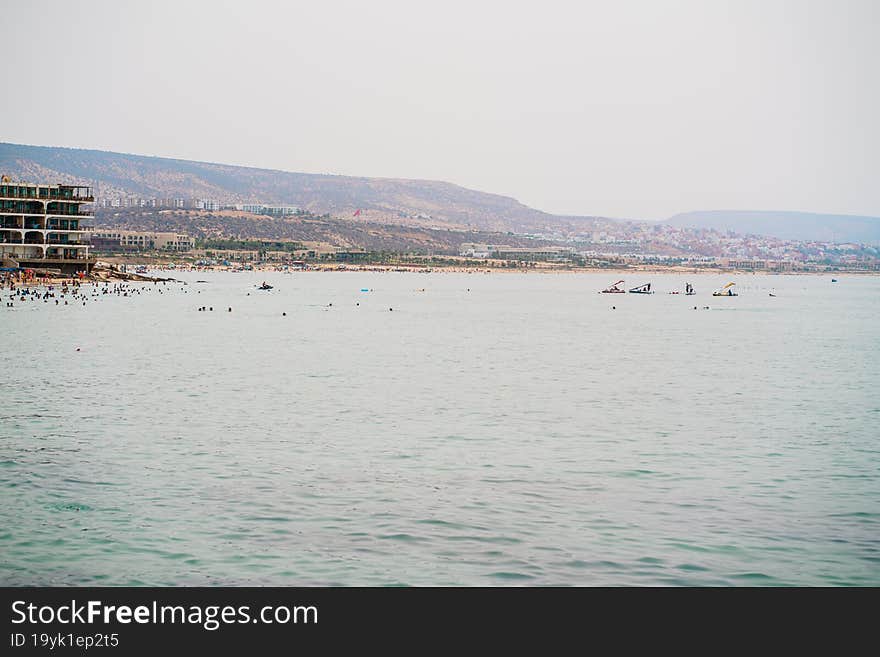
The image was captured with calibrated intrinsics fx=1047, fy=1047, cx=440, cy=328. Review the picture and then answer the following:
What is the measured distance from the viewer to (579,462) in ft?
89.4

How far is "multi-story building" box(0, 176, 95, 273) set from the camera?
5418 inches

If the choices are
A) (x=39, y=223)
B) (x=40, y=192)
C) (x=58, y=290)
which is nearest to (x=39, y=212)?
(x=39, y=223)

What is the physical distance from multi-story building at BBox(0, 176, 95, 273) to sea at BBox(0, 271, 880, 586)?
8556 cm

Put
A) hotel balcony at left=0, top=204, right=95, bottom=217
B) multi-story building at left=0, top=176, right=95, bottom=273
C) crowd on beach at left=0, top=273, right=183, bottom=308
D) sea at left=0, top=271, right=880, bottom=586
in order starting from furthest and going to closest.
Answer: multi-story building at left=0, top=176, right=95, bottom=273 → hotel balcony at left=0, top=204, right=95, bottom=217 → crowd on beach at left=0, top=273, right=183, bottom=308 → sea at left=0, top=271, right=880, bottom=586

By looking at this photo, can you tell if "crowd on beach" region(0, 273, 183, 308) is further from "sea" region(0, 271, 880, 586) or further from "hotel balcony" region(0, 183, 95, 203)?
"sea" region(0, 271, 880, 586)

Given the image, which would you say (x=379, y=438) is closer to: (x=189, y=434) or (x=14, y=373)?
(x=189, y=434)

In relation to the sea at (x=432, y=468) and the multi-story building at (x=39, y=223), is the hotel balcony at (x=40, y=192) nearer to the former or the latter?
the multi-story building at (x=39, y=223)

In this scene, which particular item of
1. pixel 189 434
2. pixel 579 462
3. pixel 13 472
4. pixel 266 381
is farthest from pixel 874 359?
pixel 13 472

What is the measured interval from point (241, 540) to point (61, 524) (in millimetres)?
3816

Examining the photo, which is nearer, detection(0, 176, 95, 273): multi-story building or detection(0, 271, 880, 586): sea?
detection(0, 271, 880, 586): sea

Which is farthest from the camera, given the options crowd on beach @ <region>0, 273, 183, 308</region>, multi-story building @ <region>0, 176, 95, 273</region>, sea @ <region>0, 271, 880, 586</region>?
multi-story building @ <region>0, 176, 95, 273</region>

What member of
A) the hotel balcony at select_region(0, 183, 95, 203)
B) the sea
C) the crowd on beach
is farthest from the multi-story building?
the sea

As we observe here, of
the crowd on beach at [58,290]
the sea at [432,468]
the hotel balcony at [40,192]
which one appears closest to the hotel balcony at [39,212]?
the hotel balcony at [40,192]

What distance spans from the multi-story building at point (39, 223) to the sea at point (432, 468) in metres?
85.6
